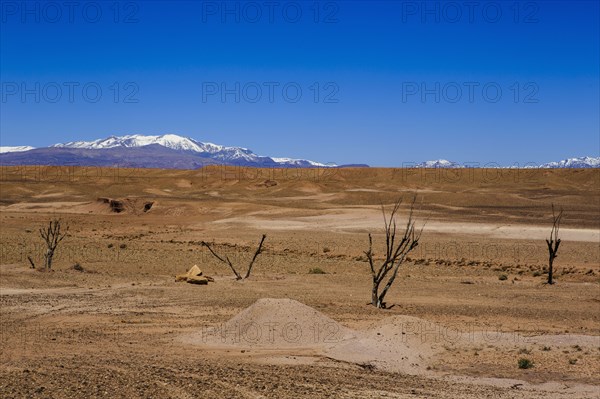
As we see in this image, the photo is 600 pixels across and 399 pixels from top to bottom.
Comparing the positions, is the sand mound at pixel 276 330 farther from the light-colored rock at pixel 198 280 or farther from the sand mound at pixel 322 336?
the light-colored rock at pixel 198 280

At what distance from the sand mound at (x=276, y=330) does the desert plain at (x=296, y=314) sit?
0.04 meters

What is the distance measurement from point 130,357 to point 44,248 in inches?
931

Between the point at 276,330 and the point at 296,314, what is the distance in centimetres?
64

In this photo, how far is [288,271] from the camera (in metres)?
28.9

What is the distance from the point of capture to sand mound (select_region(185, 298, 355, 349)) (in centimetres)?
1481

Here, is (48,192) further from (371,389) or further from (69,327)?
(371,389)

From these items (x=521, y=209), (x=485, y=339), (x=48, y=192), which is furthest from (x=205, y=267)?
(x=48, y=192)

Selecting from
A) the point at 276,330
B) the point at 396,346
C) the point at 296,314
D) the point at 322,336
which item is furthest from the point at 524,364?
the point at 276,330

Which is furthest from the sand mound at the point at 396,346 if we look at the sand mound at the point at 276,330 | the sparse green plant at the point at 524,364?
the sparse green plant at the point at 524,364

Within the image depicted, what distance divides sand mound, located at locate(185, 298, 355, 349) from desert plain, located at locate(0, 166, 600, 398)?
41 mm

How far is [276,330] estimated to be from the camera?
Result: 15.1 metres

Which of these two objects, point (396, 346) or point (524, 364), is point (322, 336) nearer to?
point (396, 346)

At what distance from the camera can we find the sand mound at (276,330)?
14812 mm

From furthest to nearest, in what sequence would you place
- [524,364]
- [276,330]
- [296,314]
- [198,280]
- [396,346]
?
[198,280], [296,314], [276,330], [396,346], [524,364]
